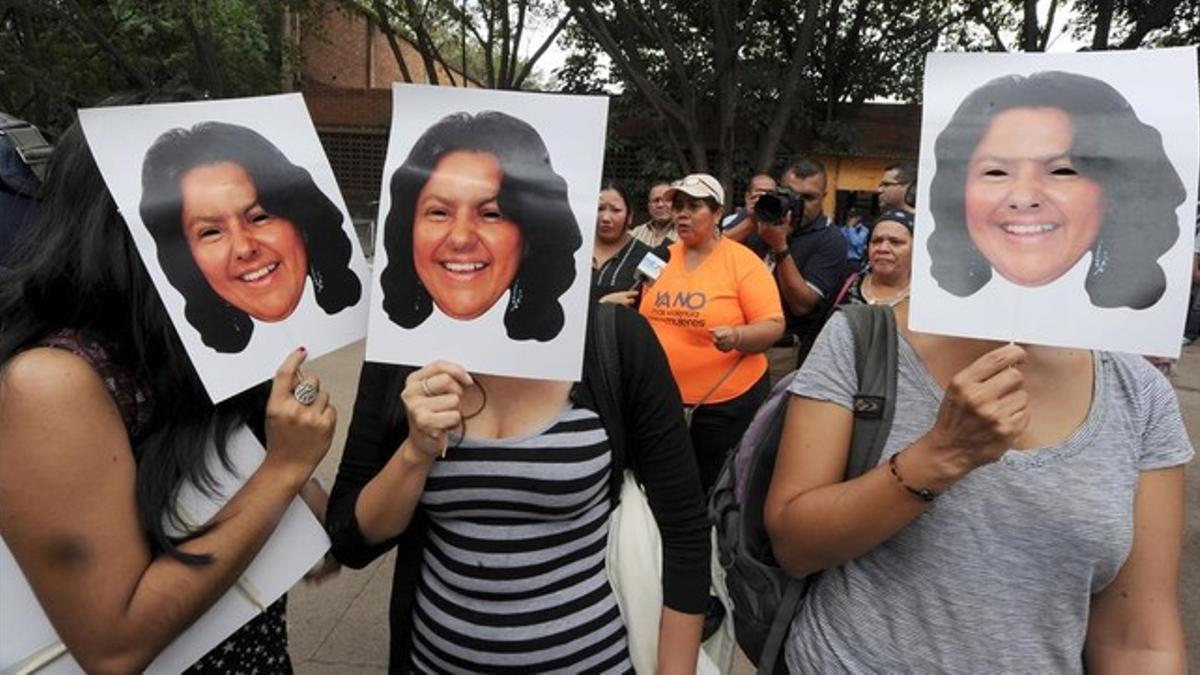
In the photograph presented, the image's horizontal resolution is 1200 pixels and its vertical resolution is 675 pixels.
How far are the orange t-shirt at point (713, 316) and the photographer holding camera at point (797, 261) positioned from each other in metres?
0.37

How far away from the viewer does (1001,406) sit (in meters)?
0.93

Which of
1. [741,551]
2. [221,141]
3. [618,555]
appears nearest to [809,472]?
[741,551]

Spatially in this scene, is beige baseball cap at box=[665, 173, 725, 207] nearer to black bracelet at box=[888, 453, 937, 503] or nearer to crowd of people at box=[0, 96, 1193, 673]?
crowd of people at box=[0, 96, 1193, 673]

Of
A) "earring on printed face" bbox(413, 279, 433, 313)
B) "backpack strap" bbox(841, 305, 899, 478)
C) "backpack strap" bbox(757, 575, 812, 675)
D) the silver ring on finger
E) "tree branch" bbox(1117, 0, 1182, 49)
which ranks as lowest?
"backpack strap" bbox(757, 575, 812, 675)

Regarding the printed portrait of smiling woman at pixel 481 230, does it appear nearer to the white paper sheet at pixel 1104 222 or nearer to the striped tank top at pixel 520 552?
the striped tank top at pixel 520 552

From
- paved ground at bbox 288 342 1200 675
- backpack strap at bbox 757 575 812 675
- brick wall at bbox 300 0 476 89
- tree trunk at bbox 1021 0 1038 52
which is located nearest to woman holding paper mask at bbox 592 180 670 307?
paved ground at bbox 288 342 1200 675

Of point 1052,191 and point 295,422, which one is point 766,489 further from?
point 295,422

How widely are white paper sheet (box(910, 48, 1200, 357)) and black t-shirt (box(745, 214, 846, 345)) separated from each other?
2.69 meters

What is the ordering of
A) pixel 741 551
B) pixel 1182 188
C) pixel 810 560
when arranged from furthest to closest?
pixel 741 551
pixel 810 560
pixel 1182 188

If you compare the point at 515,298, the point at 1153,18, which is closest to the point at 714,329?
the point at 515,298

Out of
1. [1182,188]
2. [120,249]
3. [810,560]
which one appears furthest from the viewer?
[810,560]

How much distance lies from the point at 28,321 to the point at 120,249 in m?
0.14

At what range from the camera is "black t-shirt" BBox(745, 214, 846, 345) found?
3.71 metres

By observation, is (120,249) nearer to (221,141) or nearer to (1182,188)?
(221,141)
